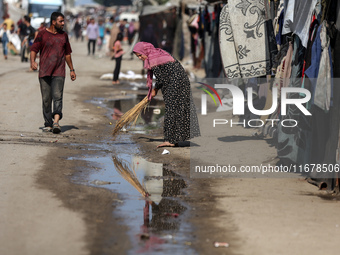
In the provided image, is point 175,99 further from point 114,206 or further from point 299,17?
point 114,206

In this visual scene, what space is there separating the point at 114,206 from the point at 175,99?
3.19 meters

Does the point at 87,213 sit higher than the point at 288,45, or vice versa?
the point at 288,45

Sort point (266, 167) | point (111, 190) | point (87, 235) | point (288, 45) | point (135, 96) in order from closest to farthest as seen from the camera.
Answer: point (87, 235) → point (111, 190) → point (266, 167) → point (288, 45) → point (135, 96)

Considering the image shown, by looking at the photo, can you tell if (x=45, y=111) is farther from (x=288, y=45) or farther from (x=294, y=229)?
(x=294, y=229)

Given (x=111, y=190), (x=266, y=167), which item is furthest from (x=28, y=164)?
(x=266, y=167)

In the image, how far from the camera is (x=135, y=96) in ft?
53.3

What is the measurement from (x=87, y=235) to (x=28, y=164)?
2.74 meters

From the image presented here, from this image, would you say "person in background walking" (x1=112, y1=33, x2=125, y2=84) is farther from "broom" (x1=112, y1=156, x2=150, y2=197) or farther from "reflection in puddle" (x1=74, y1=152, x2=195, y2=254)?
"broom" (x1=112, y1=156, x2=150, y2=197)

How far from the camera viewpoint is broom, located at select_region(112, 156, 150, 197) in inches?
269

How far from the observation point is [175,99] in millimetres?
9047

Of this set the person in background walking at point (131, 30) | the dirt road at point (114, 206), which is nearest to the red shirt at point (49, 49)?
the dirt road at point (114, 206)

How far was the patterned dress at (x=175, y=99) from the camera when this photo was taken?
9.03 m

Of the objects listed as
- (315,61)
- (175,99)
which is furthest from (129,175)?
(315,61)

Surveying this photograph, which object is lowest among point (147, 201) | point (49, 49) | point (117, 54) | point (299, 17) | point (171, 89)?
point (147, 201)
